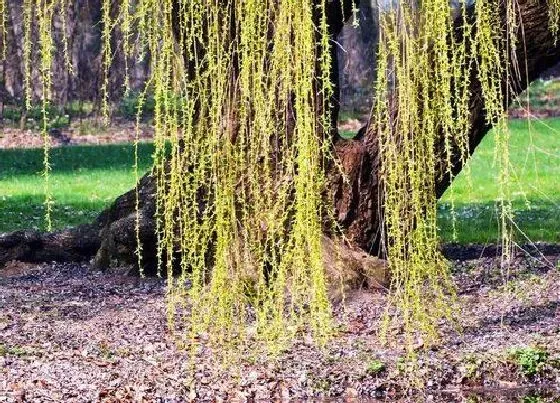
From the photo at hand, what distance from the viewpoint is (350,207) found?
289 inches

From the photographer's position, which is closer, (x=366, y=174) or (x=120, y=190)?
(x=366, y=174)

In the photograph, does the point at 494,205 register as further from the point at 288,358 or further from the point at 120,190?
the point at 120,190

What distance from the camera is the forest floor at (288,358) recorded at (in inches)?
223

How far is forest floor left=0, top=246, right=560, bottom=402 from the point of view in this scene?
5.65 metres

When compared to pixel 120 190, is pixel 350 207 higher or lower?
higher

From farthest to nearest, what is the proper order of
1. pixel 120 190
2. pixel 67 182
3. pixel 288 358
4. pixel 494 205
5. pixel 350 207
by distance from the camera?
1. pixel 67 182
2. pixel 120 190
3. pixel 494 205
4. pixel 350 207
5. pixel 288 358

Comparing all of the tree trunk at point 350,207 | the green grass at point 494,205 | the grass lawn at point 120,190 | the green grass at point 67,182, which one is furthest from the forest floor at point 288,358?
the green grass at point 67,182

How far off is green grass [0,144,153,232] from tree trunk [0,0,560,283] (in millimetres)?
2453

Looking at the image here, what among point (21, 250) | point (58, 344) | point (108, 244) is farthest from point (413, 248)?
point (21, 250)

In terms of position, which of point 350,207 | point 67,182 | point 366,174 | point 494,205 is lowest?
point 67,182

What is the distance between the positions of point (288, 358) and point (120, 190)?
870 cm

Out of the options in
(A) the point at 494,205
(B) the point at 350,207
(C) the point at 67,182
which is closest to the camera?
(B) the point at 350,207

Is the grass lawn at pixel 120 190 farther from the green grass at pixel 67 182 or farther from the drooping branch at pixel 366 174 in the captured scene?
the drooping branch at pixel 366 174

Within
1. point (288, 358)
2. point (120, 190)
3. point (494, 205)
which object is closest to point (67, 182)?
point (120, 190)
